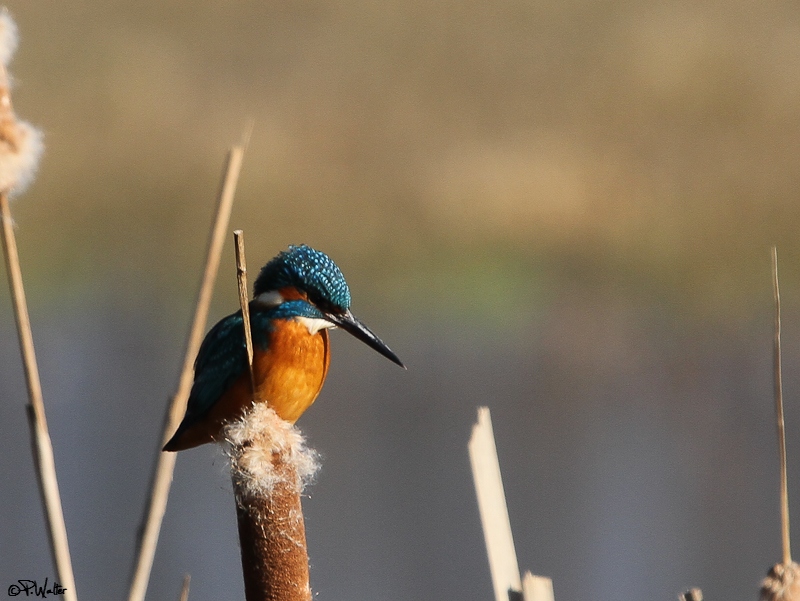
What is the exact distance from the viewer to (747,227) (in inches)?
270

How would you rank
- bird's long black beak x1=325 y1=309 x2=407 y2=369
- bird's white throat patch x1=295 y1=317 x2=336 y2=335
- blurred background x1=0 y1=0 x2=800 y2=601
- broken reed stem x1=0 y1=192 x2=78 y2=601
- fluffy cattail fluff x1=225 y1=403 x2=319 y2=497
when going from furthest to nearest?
blurred background x1=0 y1=0 x2=800 y2=601 < bird's white throat patch x1=295 y1=317 x2=336 y2=335 < bird's long black beak x1=325 y1=309 x2=407 y2=369 < fluffy cattail fluff x1=225 y1=403 x2=319 y2=497 < broken reed stem x1=0 y1=192 x2=78 y2=601

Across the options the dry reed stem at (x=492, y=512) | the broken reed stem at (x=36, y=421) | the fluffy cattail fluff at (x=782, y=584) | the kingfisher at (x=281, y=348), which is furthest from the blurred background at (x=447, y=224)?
the fluffy cattail fluff at (x=782, y=584)

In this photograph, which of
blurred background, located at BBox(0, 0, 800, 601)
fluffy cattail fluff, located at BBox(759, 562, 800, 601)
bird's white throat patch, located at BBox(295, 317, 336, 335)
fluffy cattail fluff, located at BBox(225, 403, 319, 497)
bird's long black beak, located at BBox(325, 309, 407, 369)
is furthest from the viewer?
blurred background, located at BBox(0, 0, 800, 601)

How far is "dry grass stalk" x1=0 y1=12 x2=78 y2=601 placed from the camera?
1503 millimetres

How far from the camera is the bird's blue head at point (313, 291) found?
215 centimetres

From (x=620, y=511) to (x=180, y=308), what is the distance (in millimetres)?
3056

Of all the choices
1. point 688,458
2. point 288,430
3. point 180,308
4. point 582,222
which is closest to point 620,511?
point 688,458

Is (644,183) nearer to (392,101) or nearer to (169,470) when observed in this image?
(392,101)

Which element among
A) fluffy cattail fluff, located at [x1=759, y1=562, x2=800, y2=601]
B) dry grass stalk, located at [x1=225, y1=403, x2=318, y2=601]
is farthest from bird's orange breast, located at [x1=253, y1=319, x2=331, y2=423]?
fluffy cattail fluff, located at [x1=759, y1=562, x2=800, y2=601]

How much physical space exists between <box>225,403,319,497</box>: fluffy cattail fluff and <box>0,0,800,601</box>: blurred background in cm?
351

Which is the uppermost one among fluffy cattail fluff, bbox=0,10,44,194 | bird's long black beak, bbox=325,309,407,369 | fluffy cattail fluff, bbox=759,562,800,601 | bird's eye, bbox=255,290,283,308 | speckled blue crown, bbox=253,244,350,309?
fluffy cattail fluff, bbox=0,10,44,194

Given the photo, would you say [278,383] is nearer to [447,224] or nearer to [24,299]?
[24,299]

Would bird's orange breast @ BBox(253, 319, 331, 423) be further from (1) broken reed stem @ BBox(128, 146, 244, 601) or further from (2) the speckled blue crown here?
(1) broken reed stem @ BBox(128, 146, 244, 601)

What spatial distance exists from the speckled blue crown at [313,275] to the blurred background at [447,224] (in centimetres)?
314
